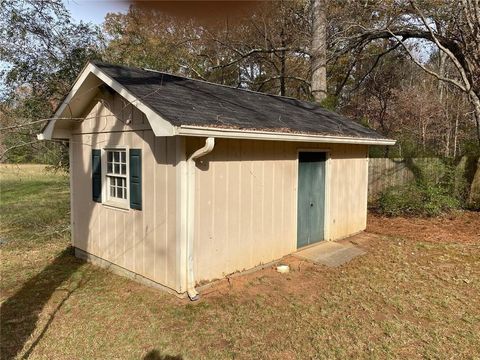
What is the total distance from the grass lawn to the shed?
1.76ft

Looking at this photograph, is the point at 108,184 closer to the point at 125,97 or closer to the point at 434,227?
the point at 125,97

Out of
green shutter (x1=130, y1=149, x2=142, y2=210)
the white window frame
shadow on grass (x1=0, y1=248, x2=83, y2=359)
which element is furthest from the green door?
shadow on grass (x1=0, y1=248, x2=83, y2=359)

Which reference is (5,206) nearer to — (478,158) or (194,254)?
(194,254)

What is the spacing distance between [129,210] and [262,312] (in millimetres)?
2893

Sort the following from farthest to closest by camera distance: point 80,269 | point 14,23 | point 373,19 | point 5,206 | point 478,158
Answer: point 5,206 < point 373,19 < point 478,158 < point 14,23 < point 80,269

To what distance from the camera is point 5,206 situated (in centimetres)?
1366

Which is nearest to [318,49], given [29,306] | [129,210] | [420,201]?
[420,201]

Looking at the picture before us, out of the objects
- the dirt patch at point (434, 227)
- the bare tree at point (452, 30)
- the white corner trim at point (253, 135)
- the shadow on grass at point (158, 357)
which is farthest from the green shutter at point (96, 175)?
the bare tree at point (452, 30)

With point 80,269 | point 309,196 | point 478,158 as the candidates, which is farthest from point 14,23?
point 478,158

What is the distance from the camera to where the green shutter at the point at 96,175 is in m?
6.48

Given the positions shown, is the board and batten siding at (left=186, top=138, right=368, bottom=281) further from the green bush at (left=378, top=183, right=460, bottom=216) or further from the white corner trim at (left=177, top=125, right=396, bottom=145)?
the green bush at (left=378, top=183, right=460, bottom=216)

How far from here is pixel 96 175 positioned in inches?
259

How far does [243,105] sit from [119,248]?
3.75 meters

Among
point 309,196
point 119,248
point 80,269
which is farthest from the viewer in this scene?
point 309,196
